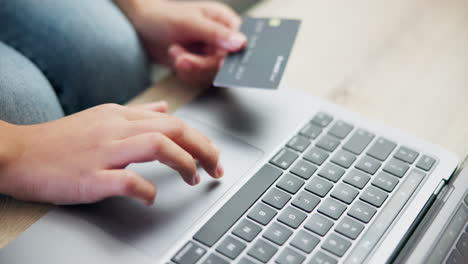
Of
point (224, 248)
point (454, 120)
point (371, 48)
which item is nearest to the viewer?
point (224, 248)

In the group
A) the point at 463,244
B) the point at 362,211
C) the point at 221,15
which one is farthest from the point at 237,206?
the point at 221,15

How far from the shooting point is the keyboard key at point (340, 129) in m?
0.59

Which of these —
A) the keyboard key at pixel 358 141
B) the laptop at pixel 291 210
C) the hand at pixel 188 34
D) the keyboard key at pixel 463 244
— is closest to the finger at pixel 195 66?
the hand at pixel 188 34

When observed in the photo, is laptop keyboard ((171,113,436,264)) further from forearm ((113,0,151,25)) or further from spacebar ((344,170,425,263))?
forearm ((113,0,151,25))

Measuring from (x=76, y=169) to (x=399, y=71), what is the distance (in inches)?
18.9

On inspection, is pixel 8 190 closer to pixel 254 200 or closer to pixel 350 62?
pixel 254 200

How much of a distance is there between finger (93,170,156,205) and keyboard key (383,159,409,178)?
10.4 inches

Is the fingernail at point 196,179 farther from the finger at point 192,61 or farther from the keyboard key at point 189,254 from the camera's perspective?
the finger at point 192,61

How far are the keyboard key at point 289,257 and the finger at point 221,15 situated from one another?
377 mm

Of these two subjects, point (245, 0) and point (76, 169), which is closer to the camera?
point (76, 169)

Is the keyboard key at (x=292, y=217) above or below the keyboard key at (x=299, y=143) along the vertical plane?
below

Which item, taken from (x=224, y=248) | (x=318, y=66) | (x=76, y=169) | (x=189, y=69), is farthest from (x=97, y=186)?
(x=318, y=66)

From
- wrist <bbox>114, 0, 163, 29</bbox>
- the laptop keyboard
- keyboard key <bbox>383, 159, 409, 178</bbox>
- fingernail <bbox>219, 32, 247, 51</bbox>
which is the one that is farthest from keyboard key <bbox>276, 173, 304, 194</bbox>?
wrist <bbox>114, 0, 163, 29</bbox>

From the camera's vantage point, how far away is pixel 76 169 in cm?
49
